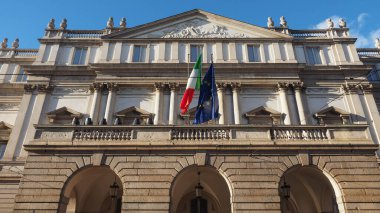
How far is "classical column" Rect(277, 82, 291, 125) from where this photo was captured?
2377 centimetres

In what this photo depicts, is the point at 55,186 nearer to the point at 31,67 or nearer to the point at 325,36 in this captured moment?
the point at 31,67

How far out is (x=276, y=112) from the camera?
24125 millimetres

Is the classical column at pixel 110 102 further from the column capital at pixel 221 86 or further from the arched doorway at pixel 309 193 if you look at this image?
the arched doorway at pixel 309 193

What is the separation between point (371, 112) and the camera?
2461 centimetres

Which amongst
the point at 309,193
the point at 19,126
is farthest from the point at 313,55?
the point at 19,126

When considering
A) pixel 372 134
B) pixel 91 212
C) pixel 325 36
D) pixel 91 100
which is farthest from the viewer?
pixel 325 36

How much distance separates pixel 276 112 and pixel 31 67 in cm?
2001

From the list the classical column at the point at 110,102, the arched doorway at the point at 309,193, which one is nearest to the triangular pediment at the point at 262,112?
the arched doorway at the point at 309,193

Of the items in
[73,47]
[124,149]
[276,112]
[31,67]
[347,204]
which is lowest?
[347,204]

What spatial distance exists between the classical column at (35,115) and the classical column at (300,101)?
1943cm

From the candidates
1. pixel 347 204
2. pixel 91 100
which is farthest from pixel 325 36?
pixel 91 100

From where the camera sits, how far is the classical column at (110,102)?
2391cm

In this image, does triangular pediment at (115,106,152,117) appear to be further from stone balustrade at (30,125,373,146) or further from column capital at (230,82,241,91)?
stone balustrade at (30,125,373,146)

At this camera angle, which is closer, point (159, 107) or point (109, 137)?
point (109, 137)
